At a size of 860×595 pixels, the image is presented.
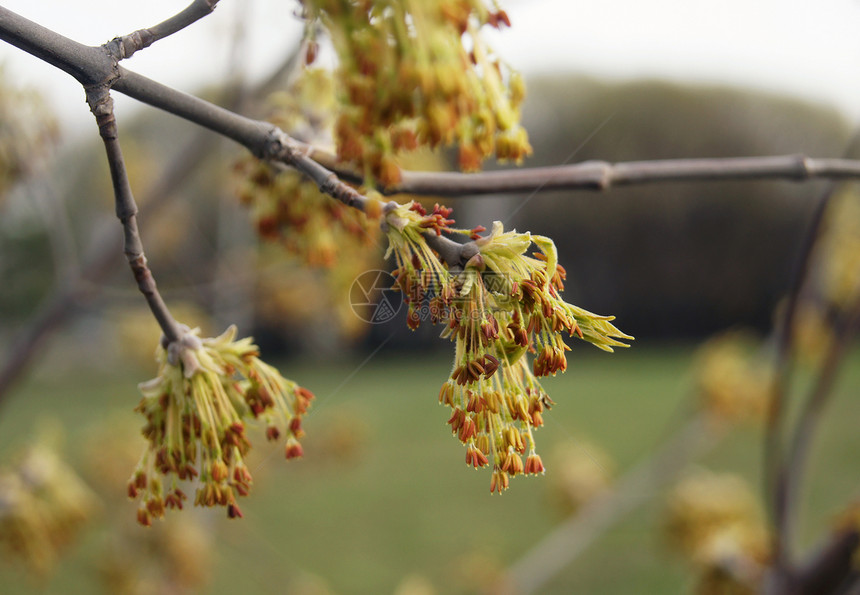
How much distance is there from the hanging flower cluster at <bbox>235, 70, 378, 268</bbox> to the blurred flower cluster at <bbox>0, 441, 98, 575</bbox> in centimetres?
103

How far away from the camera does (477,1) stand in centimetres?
69

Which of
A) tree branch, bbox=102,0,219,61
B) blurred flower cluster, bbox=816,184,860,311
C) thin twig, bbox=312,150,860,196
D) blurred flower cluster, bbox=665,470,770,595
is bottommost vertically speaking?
blurred flower cluster, bbox=665,470,770,595

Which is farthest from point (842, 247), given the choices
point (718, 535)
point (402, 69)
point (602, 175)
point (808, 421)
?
point (402, 69)

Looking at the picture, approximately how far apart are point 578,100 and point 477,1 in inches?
726

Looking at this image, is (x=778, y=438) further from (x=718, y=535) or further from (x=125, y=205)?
(x=125, y=205)

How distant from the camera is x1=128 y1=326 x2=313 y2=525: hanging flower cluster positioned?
2.89ft

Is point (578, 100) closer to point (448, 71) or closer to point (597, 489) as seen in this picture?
point (597, 489)

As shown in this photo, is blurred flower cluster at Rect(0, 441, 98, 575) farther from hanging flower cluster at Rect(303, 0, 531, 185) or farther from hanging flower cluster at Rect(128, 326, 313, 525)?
hanging flower cluster at Rect(303, 0, 531, 185)

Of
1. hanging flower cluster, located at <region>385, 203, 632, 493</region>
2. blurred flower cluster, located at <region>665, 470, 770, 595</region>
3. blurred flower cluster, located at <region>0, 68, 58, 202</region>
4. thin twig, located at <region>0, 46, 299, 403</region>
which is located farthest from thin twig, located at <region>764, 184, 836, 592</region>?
blurred flower cluster, located at <region>0, 68, 58, 202</region>

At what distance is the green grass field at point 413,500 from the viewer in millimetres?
5230

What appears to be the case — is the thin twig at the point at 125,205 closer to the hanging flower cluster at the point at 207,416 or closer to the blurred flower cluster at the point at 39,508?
the hanging flower cluster at the point at 207,416

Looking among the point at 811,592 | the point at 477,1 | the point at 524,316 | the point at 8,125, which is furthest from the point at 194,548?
the point at 477,1

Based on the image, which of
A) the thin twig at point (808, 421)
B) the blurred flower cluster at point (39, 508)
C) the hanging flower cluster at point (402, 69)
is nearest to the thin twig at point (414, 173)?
the hanging flower cluster at point (402, 69)

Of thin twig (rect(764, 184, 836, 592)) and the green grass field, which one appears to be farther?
the green grass field
